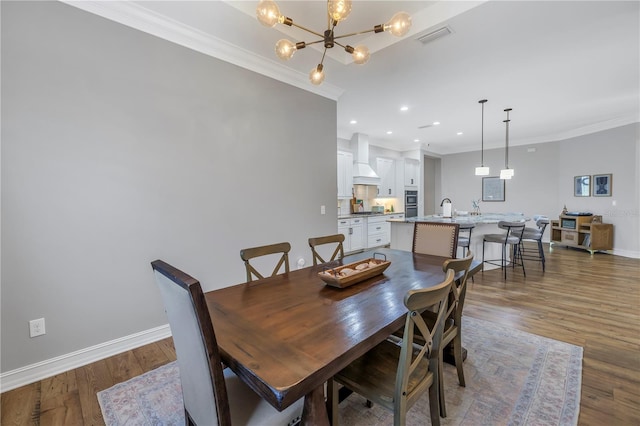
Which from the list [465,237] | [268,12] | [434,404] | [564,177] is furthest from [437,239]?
[564,177]

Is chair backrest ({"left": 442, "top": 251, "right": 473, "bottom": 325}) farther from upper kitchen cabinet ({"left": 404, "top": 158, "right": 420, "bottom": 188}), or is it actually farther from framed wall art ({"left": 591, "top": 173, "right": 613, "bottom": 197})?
framed wall art ({"left": 591, "top": 173, "right": 613, "bottom": 197})

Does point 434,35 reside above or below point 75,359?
above

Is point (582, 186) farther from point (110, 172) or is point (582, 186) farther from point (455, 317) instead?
point (110, 172)

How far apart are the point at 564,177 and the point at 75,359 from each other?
955cm

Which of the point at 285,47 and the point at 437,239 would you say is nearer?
the point at 285,47

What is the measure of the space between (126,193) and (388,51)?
288 cm

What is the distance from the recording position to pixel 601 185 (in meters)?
5.96

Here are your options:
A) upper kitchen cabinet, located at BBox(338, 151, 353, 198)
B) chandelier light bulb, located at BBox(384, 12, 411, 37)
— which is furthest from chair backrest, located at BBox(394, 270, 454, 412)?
upper kitchen cabinet, located at BBox(338, 151, 353, 198)

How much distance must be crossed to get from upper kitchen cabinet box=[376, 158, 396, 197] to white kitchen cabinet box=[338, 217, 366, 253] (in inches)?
57.7

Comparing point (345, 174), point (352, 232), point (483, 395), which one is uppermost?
point (345, 174)

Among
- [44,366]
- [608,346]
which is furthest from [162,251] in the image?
[608,346]

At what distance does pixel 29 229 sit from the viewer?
6.21 ft

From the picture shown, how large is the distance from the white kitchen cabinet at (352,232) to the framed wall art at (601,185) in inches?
205

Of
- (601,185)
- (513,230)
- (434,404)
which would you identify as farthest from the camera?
(601,185)
